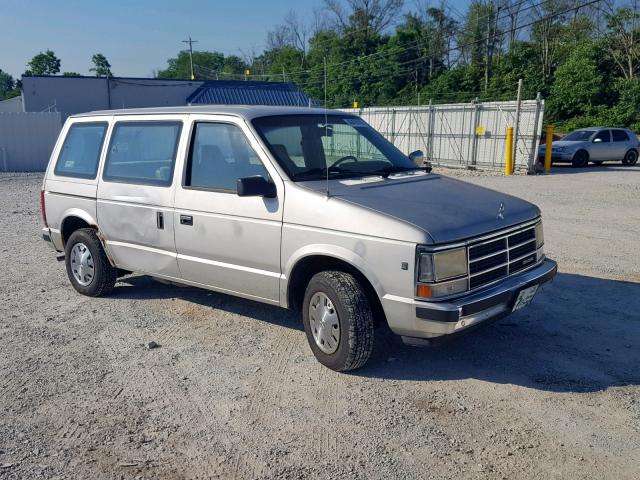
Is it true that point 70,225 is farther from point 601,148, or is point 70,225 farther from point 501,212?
point 601,148

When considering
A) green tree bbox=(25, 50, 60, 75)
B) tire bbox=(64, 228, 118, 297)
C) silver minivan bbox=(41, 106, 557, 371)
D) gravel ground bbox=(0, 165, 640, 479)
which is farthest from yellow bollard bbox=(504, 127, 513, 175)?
green tree bbox=(25, 50, 60, 75)

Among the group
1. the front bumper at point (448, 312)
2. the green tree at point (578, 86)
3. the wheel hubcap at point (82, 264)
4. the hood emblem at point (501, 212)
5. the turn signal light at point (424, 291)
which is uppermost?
the green tree at point (578, 86)

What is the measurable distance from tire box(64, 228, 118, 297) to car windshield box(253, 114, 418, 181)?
251 cm

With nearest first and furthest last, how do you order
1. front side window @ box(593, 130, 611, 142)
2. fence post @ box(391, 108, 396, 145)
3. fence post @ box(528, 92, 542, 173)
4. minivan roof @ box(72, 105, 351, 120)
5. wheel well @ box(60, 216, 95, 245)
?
1. minivan roof @ box(72, 105, 351, 120)
2. wheel well @ box(60, 216, 95, 245)
3. fence post @ box(528, 92, 542, 173)
4. front side window @ box(593, 130, 611, 142)
5. fence post @ box(391, 108, 396, 145)

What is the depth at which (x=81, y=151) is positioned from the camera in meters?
6.53

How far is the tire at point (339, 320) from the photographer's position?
430 centimetres

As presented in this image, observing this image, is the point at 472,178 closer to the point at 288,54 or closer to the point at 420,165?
the point at 420,165

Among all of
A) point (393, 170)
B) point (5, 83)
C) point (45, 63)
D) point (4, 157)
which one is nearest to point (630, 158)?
point (393, 170)

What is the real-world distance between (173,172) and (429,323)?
9.20 feet

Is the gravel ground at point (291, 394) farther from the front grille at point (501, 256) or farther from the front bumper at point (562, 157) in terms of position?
the front bumper at point (562, 157)

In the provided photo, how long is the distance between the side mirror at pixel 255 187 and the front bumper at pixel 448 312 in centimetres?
129

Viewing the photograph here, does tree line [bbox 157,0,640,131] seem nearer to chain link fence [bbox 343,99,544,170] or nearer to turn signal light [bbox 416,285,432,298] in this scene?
chain link fence [bbox 343,99,544,170]

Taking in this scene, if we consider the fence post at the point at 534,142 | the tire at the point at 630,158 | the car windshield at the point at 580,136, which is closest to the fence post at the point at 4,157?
the fence post at the point at 534,142

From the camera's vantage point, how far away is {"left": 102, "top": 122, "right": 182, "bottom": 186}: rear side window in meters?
5.54
